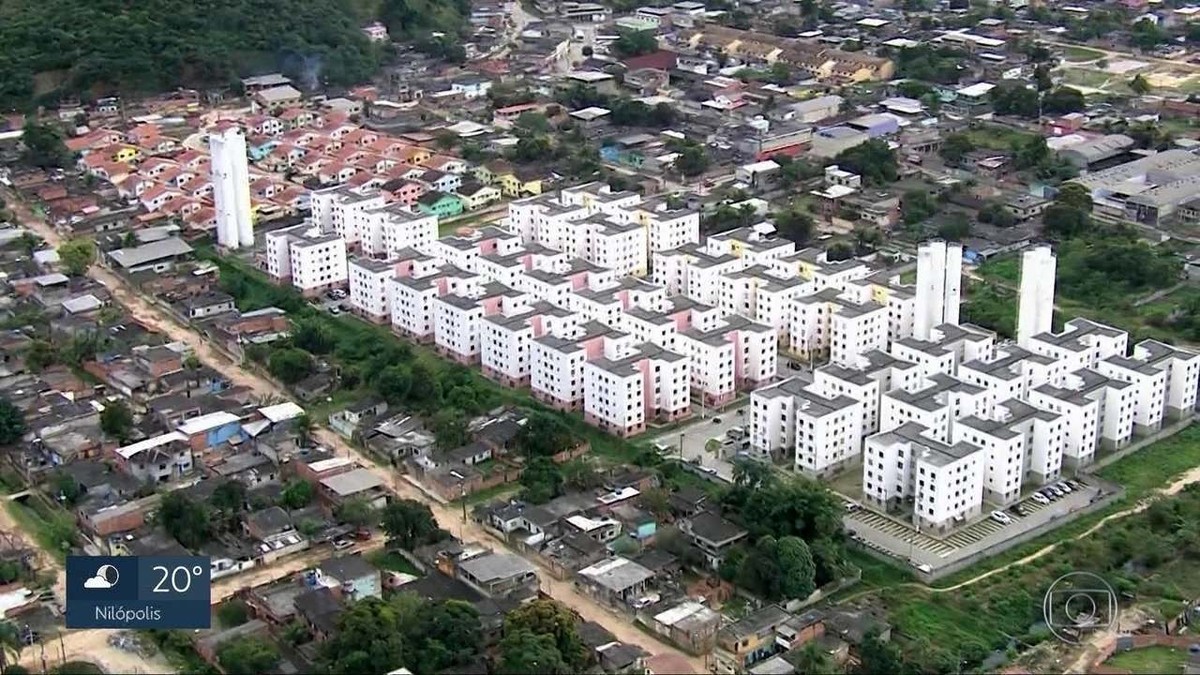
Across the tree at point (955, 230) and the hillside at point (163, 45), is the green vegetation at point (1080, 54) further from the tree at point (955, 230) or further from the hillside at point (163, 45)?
the hillside at point (163, 45)

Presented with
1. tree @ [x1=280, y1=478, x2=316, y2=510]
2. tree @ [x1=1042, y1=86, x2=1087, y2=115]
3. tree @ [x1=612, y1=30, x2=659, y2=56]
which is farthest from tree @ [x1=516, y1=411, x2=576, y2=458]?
tree @ [x1=612, y1=30, x2=659, y2=56]

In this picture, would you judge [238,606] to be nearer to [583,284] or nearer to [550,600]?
[550,600]

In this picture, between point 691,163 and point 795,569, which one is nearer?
point 795,569

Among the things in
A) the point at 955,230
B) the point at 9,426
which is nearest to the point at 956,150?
the point at 955,230

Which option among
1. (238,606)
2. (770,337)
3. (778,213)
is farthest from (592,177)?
(238,606)

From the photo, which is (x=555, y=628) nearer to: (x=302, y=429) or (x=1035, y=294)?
(x=302, y=429)

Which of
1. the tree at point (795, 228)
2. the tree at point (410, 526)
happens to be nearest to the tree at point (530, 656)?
the tree at point (410, 526)
